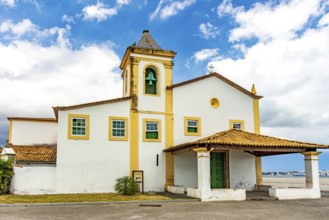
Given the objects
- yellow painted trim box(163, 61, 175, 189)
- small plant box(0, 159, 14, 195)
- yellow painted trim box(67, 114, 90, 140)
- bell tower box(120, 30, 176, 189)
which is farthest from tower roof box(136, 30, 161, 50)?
small plant box(0, 159, 14, 195)

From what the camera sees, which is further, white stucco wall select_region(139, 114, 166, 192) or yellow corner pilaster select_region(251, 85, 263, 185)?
yellow corner pilaster select_region(251, 85, 263, 185)

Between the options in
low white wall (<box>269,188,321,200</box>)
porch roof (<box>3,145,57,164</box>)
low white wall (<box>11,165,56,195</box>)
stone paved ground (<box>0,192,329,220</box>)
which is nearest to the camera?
stone paved ground (<box>0,192,329,220</box>)

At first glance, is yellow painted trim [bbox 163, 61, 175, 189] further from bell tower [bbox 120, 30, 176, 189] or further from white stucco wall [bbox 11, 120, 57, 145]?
white stucco wall [bbox 11, 120, 57, 145]

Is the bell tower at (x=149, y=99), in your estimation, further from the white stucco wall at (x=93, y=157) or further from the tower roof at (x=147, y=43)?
the white stucco wall at (x=93, y=157)

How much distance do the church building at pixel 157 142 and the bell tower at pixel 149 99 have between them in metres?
0.06

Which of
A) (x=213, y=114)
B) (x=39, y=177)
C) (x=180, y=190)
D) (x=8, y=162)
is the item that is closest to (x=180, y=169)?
(x=180, y=190)

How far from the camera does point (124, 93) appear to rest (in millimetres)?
25172

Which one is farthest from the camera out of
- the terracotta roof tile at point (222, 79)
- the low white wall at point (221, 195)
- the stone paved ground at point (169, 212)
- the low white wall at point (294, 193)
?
the terracotta roof tile at point (222, 79)

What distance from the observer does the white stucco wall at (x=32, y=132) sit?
25.0 m

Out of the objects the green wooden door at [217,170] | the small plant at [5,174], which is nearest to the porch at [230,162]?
the green wooden door at [217,170]

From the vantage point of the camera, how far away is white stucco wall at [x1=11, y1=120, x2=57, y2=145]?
25031 millimetres

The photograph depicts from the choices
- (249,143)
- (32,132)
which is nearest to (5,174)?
(32,132)

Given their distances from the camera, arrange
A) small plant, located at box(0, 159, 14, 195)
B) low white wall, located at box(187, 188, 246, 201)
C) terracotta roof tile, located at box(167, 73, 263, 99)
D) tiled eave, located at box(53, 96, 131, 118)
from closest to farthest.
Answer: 1. low white wall, located at box(187, 188, 246, 201)
2. small plant, located at box(0, 159, 14, 195)
3. tiled eave, located at box(53, 96, 131, 118)
4. terracotta roof tile, located at box(167, 73, 263, 99)

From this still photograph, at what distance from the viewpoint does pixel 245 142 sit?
18.2 meters
